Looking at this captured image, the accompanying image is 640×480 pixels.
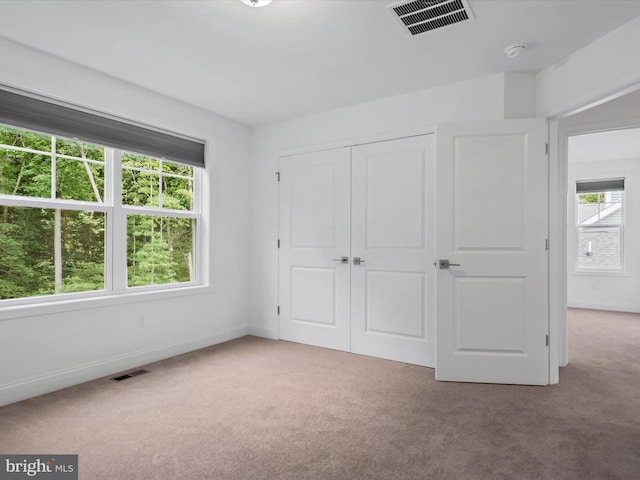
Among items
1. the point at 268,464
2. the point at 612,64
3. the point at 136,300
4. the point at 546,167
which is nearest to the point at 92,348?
the point at 136,300

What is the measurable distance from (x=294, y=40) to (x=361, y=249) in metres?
2.01

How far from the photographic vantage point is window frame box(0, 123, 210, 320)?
2.86 meters

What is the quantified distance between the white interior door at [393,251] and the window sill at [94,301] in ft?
5.63

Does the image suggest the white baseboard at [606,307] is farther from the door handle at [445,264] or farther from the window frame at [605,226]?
the door handle at [445,264]

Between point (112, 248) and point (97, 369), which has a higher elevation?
point (112, 248)

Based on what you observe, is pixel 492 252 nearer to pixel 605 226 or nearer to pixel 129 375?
pixel 129 375

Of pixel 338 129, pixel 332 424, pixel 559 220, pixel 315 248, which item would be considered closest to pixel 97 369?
pixel 332 424

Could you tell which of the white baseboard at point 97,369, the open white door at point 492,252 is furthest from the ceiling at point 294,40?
the white baseboard at point 97,369

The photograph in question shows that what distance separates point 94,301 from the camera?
126 inches

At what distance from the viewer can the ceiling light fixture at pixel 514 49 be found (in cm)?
272

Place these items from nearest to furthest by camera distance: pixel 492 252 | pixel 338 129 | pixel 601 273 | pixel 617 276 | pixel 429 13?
1. pixel 429 13
2. pixel 492 252
3. pixel 338 129
4. pixel 617 276
5. pixel 601 273

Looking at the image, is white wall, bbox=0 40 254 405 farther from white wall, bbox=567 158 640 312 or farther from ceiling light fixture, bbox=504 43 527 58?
white wall, bbox=567 158 640 312

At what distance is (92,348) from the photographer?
3186 mm
